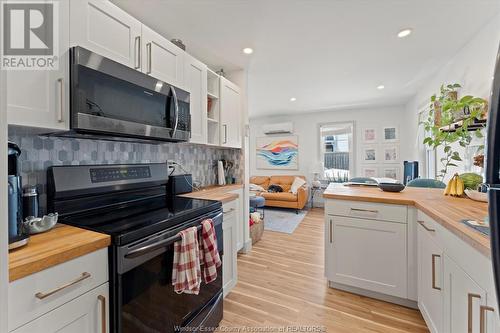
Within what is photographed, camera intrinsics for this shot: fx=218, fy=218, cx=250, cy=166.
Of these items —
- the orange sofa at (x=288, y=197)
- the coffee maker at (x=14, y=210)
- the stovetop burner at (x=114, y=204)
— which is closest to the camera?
the coffee maker at (x=14, y=210)

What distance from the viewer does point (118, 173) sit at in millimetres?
1541

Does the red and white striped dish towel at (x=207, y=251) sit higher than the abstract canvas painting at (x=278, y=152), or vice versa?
the abstract canvas painting at (x=278, y=152)

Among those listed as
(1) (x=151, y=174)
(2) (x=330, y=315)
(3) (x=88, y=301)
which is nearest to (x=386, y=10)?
(1) (x=151, y=174)

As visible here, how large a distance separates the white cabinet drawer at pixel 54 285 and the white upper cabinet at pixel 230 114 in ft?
5.59

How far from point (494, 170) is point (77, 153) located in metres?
1.91

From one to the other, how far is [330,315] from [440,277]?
2.68 feet

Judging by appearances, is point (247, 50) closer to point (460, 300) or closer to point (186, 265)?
point (186, 265)

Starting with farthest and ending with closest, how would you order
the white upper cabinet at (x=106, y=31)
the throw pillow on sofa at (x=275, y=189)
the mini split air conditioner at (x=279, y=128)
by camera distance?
the mini split air conditioner at (x=279, y=128), the throw pillow on sofa at (x=275, y=189), the white upper cabinet at (x=106, y=31)

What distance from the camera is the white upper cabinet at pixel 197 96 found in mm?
1960

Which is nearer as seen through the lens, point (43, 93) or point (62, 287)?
point (62, 287)

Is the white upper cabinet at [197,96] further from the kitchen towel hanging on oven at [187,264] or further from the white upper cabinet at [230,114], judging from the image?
the kitchen towel hanging on oven at [187,264]

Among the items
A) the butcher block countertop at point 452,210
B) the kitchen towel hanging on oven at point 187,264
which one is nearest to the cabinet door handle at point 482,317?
the butcher block countertop at point 452,210

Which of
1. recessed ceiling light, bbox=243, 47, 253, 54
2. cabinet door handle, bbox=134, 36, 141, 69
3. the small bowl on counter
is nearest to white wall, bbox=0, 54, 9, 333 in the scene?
cabinet door handle, bbox=134, 36, 141, 69

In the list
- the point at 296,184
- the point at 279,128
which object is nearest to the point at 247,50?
the point at 296,184
